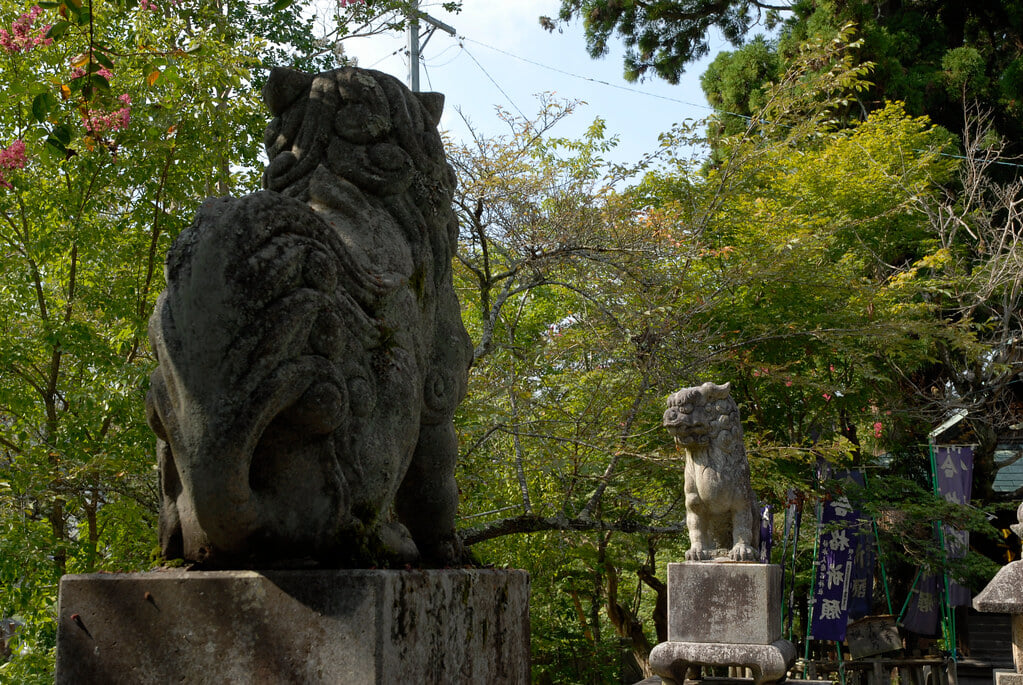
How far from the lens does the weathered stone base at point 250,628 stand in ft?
6.82

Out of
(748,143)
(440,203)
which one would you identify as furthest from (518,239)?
(440,203)

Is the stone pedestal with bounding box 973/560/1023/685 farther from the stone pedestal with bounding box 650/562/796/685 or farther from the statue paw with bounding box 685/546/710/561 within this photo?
the statue paw with bounding box 685/546/710/561

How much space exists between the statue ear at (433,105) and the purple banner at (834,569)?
1098cm

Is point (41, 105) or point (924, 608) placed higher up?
point (41, 105)

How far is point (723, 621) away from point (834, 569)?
207 inches

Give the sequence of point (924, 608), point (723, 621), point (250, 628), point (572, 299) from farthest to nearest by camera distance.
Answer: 1. point (924, 608)
2. point (572, 299)
3. point (723, 621)
4. point (250, 628)

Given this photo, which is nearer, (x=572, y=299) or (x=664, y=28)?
(x=572, y=299)

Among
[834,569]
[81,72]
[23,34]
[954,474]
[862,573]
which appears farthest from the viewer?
[954,474]

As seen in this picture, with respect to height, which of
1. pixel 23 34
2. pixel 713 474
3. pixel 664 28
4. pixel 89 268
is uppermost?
pixel 664 28

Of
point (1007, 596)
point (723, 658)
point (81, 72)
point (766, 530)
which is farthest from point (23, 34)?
point (766, 530)

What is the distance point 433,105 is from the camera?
10.1 feet

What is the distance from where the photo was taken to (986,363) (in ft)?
46.9

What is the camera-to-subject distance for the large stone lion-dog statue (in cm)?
206

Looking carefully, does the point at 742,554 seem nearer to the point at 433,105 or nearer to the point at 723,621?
the point at 723,621
